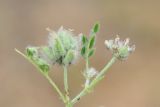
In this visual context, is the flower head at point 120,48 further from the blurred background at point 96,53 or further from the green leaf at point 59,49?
the blurred background at point 96,53

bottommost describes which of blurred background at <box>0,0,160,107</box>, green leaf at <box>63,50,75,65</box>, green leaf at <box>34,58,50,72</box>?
blurred background at <box>0,0,160,107</box>

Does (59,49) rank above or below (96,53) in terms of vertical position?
above

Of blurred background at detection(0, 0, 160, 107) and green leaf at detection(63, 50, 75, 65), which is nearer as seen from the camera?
green leaf at detection(63, 50, 75, 65)

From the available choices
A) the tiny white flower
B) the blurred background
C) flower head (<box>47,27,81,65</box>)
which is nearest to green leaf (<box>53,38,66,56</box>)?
flower head (<box>47,27,81,65</box>)

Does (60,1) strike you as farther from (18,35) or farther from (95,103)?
(95,103)

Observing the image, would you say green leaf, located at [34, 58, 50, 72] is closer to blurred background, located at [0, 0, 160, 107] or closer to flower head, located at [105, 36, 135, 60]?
flower head, located at [105, 36, 135, 60]

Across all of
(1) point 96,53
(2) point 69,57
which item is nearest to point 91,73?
(2) point 69,57

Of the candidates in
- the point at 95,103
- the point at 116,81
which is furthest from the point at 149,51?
the point at 95,103

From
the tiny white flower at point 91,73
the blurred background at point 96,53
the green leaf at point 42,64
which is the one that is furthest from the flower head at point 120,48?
the blurred background at point 96,53

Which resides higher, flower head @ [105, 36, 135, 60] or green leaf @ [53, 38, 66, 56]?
green leaf @ [53, 38, 66, 56]

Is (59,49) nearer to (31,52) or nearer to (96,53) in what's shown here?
(31,52)
